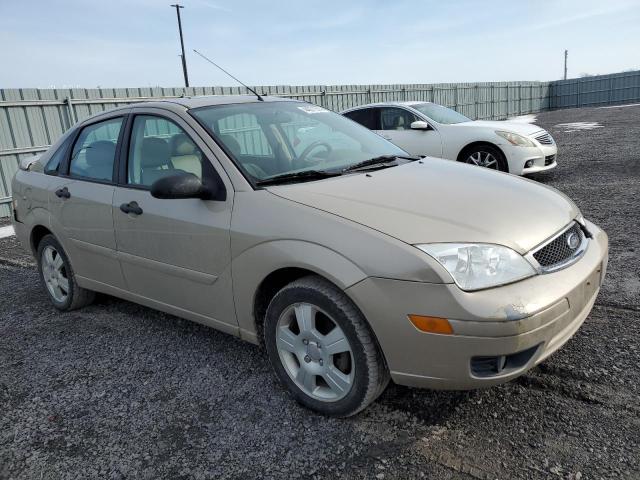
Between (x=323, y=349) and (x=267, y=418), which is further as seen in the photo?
(x=267, y=418)

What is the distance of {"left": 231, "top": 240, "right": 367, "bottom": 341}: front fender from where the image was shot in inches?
93.0

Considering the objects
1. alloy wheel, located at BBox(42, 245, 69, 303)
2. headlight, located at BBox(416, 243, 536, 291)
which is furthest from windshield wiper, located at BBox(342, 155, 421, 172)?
alloy wheel, located at BBox(42, 245, 69, 303)

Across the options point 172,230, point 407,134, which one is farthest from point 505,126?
point 172,230

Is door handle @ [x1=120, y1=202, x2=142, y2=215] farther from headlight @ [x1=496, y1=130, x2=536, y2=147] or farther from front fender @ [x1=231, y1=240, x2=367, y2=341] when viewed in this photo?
headlight @ [x1=496, y1=130, x2=536, y2=147]

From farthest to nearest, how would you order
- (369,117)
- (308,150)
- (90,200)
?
(369,117) < (90,200) < (308,150)

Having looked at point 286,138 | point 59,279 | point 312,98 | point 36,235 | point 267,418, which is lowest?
point 267,418

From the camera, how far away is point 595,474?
213 cm

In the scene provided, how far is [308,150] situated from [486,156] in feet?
18.9

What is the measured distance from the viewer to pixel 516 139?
8180 millimetres

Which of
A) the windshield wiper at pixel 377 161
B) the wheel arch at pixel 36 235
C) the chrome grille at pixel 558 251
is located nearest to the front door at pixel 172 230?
the windshield wiper at pixel 377 161

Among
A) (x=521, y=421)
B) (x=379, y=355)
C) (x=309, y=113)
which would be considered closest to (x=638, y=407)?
(x=521, y=421)

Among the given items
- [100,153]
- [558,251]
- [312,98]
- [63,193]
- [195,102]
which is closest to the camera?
[558,251]

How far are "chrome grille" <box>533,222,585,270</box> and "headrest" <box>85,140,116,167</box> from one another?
2.87 metres

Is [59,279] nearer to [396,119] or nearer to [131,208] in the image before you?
[131,208]
